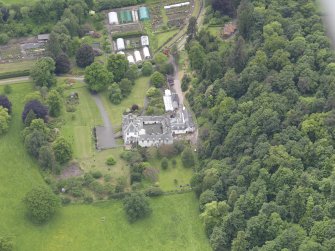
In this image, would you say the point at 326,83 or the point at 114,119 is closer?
the point at 326,83

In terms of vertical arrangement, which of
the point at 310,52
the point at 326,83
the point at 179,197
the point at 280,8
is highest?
the point at 280,8

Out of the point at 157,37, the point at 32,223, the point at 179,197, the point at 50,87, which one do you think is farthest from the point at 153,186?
the point at 157,37

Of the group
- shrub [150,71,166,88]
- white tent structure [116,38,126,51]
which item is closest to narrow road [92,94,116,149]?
shrub [150,71,166,88]

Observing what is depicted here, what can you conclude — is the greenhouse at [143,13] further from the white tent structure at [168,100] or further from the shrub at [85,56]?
the white tent structure at [168,100]

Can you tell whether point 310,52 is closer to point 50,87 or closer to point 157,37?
point 157,37

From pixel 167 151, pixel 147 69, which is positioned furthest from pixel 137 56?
pixel 167 151

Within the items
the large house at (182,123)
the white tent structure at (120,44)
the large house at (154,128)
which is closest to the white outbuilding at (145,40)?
the white tent structure at (120,44)

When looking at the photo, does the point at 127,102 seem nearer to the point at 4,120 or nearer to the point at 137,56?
the point at 137,56

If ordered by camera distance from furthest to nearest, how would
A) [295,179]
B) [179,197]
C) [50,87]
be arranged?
[50,87], [179,197], [295,179]
